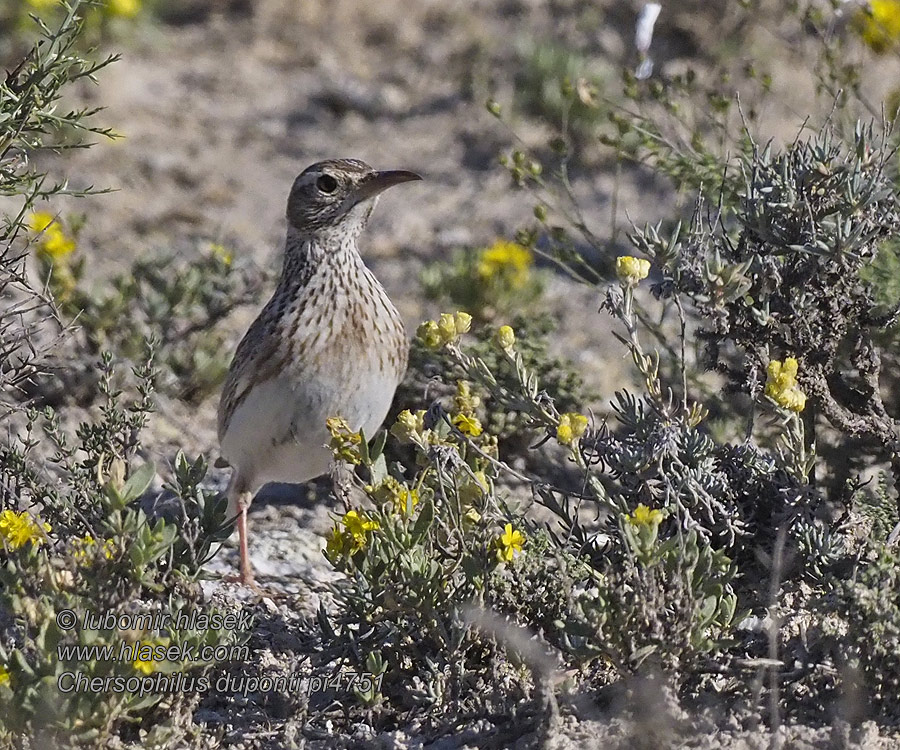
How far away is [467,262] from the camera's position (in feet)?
25.4

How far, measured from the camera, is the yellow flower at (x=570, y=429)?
155 inches

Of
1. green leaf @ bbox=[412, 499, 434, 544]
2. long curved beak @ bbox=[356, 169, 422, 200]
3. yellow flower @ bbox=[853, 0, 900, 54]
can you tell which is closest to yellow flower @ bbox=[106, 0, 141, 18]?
long curved beak @ bbox=[356, 169, 422, 200]

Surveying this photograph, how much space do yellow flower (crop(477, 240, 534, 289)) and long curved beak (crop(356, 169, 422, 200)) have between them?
1454mm

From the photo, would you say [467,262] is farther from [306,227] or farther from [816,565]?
[816,565]

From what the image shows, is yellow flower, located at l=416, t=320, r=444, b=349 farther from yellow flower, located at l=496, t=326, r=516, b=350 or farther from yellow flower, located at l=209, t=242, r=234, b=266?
yellow flower, located at l=209, t=242, r=234, b=266

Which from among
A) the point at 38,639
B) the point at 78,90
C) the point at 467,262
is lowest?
the point at 38,639

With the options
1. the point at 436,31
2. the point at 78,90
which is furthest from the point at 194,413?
the point at 436,31

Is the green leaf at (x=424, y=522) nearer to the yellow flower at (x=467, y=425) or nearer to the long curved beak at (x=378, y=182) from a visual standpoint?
the yellow flower at (x=467, y=425)

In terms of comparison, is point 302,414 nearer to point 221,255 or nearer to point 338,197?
point 338,197

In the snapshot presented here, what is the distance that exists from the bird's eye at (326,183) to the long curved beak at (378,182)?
12 centimetres

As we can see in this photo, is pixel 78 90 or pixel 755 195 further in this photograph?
pixel 78 90

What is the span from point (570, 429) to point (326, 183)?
2.58 m

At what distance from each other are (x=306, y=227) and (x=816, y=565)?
9.89 ft

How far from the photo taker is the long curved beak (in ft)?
19.0
